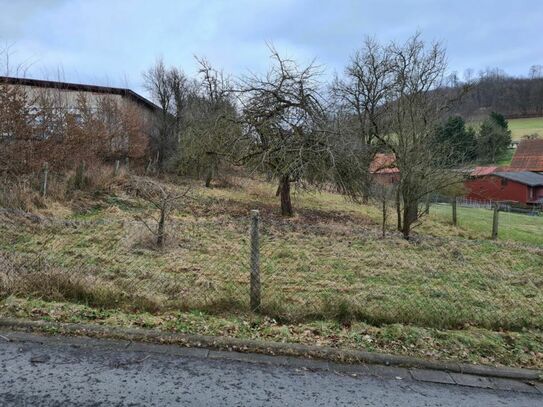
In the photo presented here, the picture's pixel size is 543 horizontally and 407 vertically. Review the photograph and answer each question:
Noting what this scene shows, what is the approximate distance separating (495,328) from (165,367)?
3.57 m

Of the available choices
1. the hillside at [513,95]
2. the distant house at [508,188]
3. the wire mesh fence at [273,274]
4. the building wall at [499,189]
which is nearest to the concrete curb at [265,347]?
the wire mesh fence at [273,274]

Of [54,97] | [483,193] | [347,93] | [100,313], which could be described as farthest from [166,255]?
[483,193]

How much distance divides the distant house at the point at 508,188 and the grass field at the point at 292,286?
146 ft

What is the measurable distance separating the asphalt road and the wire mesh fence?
3.52 ft

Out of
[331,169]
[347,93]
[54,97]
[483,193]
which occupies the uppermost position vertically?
[347,93]

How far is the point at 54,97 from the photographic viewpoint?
1842 cm

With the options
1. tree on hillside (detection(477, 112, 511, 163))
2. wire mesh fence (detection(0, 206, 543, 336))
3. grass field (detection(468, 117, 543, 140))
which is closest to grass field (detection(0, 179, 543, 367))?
wire mesh fence (detection(0, 206, 543, 336))

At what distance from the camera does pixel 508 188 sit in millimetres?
50531

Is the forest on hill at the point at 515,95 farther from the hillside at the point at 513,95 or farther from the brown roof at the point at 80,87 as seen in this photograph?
→ the brown roof at the point at 80,87

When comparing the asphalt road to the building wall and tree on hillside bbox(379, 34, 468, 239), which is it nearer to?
tree on hillside bbox(379, 34, 468, 239)

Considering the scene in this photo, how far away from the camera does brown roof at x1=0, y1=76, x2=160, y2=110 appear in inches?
533

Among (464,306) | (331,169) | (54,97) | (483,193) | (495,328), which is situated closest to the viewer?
(495,328)

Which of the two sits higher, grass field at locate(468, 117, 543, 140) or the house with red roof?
grass field at locate(468, 117, 543, 140)

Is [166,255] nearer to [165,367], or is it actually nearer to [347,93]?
[165,367]
